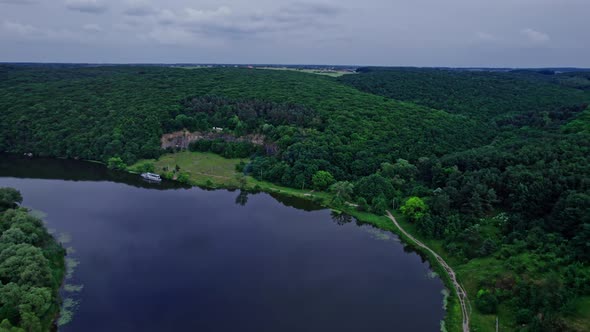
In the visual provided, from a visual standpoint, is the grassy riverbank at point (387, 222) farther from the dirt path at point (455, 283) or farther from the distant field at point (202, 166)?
the dirt path at point (455, 283)

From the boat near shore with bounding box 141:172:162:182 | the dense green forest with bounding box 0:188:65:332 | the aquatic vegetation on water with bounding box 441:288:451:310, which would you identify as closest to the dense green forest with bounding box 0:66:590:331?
the aquatic vegetation on water with bounding box 441:288:451:310

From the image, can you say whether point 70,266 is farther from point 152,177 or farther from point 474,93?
point 474,93

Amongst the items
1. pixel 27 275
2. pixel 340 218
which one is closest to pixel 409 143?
pixel 340 218

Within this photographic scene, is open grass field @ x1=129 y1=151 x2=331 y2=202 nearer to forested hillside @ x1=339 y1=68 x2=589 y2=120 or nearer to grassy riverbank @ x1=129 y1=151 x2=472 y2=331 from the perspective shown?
grassy riverbank @ x1=129 y1=151 x2=472 y2=331

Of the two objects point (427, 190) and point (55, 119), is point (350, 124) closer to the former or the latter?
point (427, 190)

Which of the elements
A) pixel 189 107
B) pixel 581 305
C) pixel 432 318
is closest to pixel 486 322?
pixel 432 318

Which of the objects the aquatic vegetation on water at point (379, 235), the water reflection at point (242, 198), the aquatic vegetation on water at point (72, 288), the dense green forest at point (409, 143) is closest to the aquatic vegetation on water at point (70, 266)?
the aquatic vegetation on water at point (72, 288)
